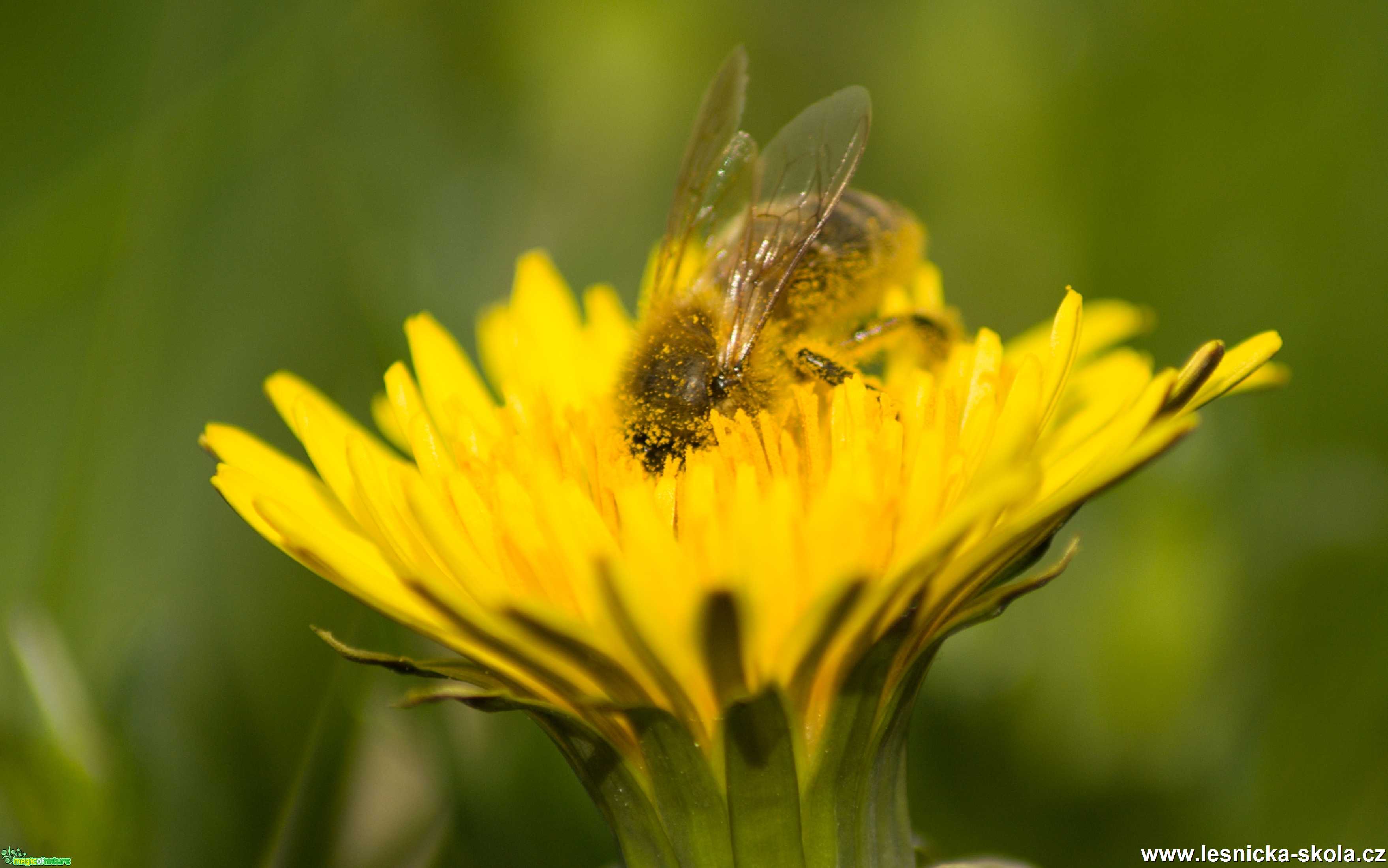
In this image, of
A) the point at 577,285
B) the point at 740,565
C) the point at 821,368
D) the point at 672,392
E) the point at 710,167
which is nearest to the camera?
the point at 740,565

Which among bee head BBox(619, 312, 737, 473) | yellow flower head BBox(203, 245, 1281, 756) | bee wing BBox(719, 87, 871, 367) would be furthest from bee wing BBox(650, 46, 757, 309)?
yellow flower head BBox(203, 245, 1281, 756)

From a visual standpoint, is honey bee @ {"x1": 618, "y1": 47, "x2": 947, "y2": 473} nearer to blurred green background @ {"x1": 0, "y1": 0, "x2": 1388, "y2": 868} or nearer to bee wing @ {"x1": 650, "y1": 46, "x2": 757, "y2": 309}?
bee wing @ {"x1": 650, "y1": 46, "x2": 757, "y2": 309}

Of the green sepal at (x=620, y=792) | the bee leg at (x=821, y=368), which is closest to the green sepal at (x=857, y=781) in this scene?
the green sepal at (x=620, y=792)

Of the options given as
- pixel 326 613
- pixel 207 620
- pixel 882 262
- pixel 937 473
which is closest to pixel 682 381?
pixel 937 473

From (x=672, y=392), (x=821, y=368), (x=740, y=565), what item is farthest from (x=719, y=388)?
(x=740, y=565)

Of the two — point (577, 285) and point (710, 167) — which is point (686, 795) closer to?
point (710, 167)

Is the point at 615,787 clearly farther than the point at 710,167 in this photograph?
No

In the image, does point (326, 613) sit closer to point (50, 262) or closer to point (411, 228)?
point (50, 262)
